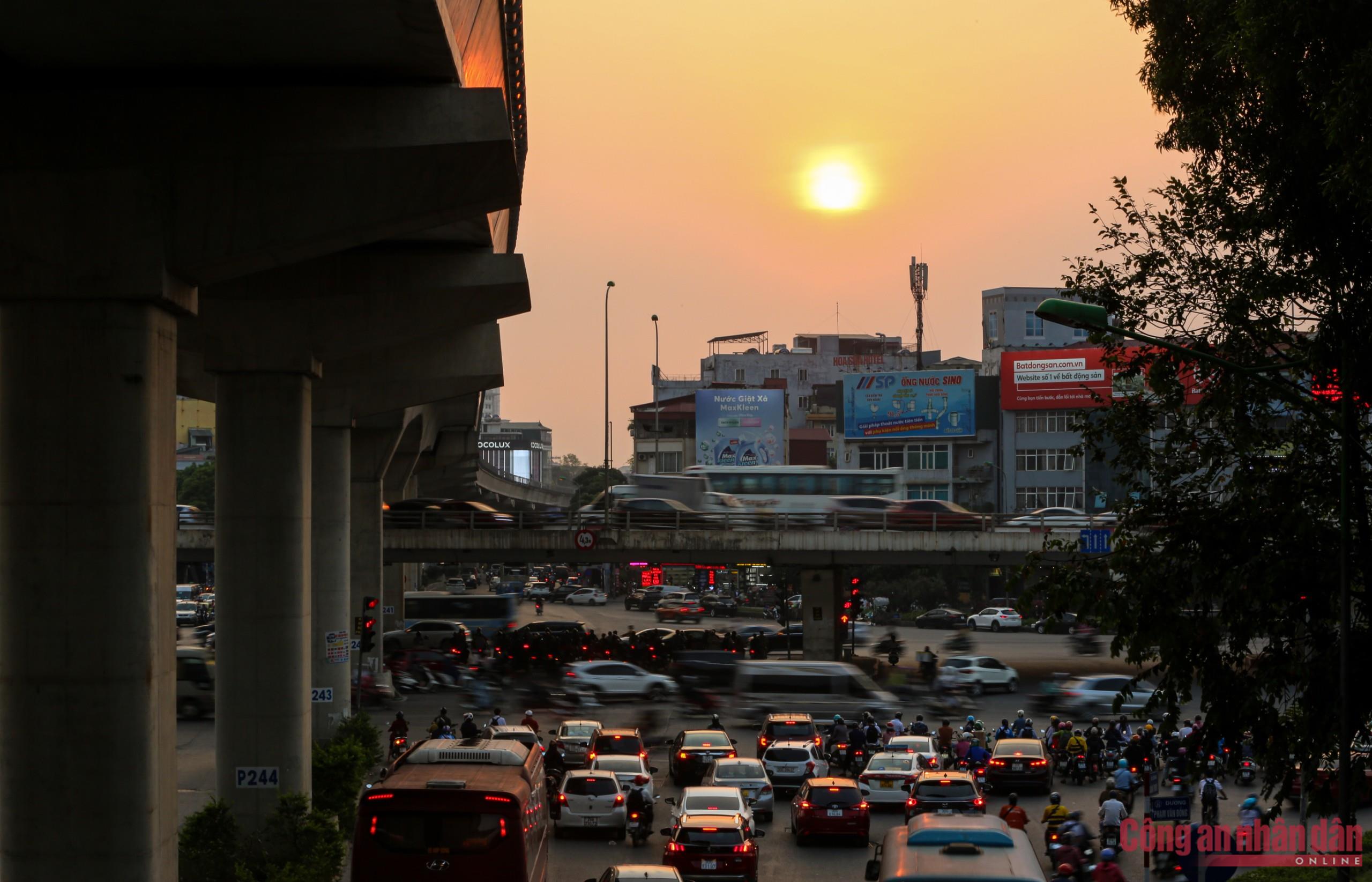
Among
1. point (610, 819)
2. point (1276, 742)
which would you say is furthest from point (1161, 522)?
point (610, 819)

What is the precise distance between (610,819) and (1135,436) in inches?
520

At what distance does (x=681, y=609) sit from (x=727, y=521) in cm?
3254

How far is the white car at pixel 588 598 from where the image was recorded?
360 feet

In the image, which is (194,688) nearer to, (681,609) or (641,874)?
(641,874)

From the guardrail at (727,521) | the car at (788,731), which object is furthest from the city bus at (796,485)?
the car at (788,731)

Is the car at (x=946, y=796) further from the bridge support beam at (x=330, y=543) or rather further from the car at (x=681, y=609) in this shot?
the car at (x=681, y=609)

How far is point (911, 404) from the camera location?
95.0 meters

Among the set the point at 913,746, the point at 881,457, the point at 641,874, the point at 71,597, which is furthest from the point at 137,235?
the point at 881,457

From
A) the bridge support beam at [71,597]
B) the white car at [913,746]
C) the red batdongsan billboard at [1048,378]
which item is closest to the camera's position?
the bridge support beam at [71,597]

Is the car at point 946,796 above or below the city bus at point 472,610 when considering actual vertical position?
above

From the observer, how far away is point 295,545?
24.2 metres

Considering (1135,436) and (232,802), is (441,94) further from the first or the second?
(232,802)

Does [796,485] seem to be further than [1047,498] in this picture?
No

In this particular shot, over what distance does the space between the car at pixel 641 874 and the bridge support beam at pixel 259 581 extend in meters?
9.64
